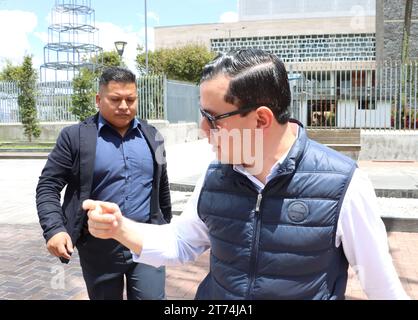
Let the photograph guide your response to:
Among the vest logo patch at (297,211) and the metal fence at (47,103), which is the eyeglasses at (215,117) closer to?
the vest logo patch at (297,211)

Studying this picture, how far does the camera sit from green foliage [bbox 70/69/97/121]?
1861 cm

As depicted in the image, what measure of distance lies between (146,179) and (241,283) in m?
1.43

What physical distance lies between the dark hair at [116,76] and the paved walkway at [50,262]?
0.79 meters

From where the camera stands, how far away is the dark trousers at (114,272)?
270 cm

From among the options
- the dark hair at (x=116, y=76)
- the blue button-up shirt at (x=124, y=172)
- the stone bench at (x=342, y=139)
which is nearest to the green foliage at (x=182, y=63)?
the stone bench at (x=342, y=139)

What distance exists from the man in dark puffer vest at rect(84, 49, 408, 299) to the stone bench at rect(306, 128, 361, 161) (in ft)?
36.3

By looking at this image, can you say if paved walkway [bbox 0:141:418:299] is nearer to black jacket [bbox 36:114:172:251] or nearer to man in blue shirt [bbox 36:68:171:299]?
man in blue shirt [bbox 36:68:171:299]

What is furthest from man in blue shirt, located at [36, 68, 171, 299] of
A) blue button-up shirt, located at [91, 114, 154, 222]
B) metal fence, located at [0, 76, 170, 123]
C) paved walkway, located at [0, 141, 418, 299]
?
metal fence, located at [0, 76, 170, 123]

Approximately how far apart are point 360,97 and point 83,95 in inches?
405

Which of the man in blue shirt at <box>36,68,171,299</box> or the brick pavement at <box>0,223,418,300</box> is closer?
the man in blue shirt at <box>36,68,171,299</box>

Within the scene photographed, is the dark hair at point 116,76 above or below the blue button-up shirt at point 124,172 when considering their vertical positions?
above

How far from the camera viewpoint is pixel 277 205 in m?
1.54
